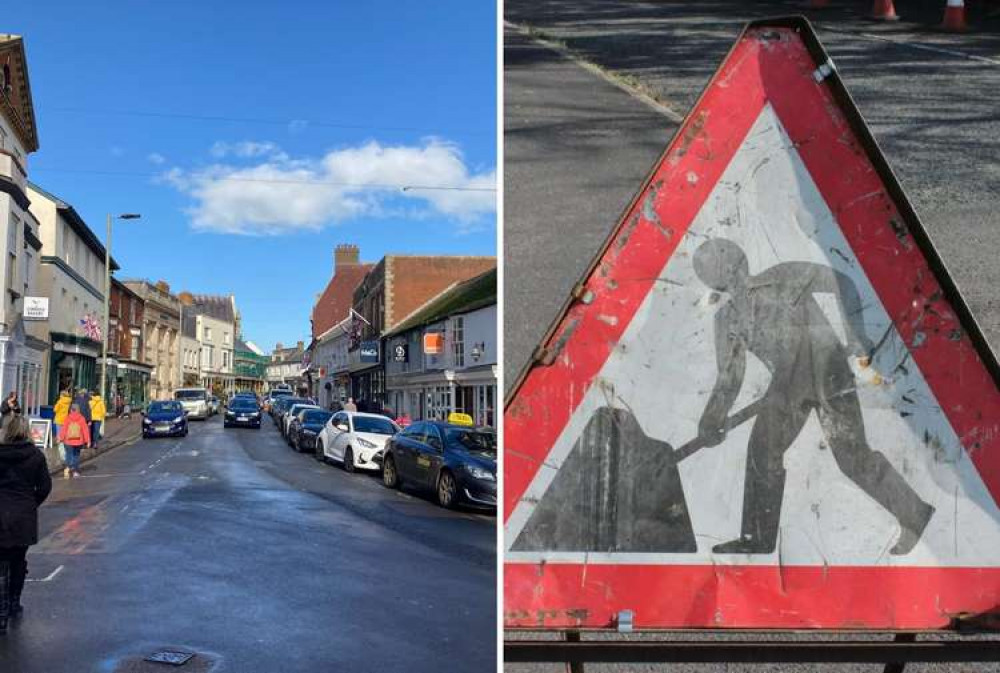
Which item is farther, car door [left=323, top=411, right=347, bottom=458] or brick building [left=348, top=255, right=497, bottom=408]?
car door [left=323, top=411, right=347, bottom=458]

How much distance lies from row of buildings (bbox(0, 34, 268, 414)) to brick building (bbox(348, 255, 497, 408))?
73 centimetres

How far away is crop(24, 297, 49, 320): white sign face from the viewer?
278 centimetres

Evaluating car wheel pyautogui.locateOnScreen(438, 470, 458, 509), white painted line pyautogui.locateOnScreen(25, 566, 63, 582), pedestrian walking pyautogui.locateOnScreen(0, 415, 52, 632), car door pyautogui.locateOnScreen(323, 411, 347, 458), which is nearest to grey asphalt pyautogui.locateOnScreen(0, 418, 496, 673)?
white painted line pyautogui.locateOnScreen(25, 566, 63, 582)

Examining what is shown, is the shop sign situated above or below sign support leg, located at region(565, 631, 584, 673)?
above

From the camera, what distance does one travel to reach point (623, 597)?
1.38m

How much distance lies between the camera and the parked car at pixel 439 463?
495 cm

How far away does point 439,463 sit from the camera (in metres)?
8.28

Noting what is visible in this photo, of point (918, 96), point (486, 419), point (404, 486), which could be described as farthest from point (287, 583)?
point (404, 486)

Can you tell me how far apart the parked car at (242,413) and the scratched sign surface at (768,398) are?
94.8ft

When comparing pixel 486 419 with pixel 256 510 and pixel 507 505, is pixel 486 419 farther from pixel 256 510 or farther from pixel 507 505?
pixel 256 510

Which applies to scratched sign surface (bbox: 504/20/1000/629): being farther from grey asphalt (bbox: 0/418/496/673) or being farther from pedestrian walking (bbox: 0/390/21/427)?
pedestrian walking (bbox: 0/390/21/427)

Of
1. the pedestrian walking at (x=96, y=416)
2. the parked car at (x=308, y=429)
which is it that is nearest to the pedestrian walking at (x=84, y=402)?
the pedestrian walking at (x=96, y=416)

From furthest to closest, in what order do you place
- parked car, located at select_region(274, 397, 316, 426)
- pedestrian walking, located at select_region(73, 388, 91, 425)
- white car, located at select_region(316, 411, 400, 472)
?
parked car, located at select_region(274, 397, 316, 426)
white car, located at select_region(316, 411, 400, 472)
pedestrian walking, located at select_region(73, 388, 91, 425)

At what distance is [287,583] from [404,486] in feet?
24.8
